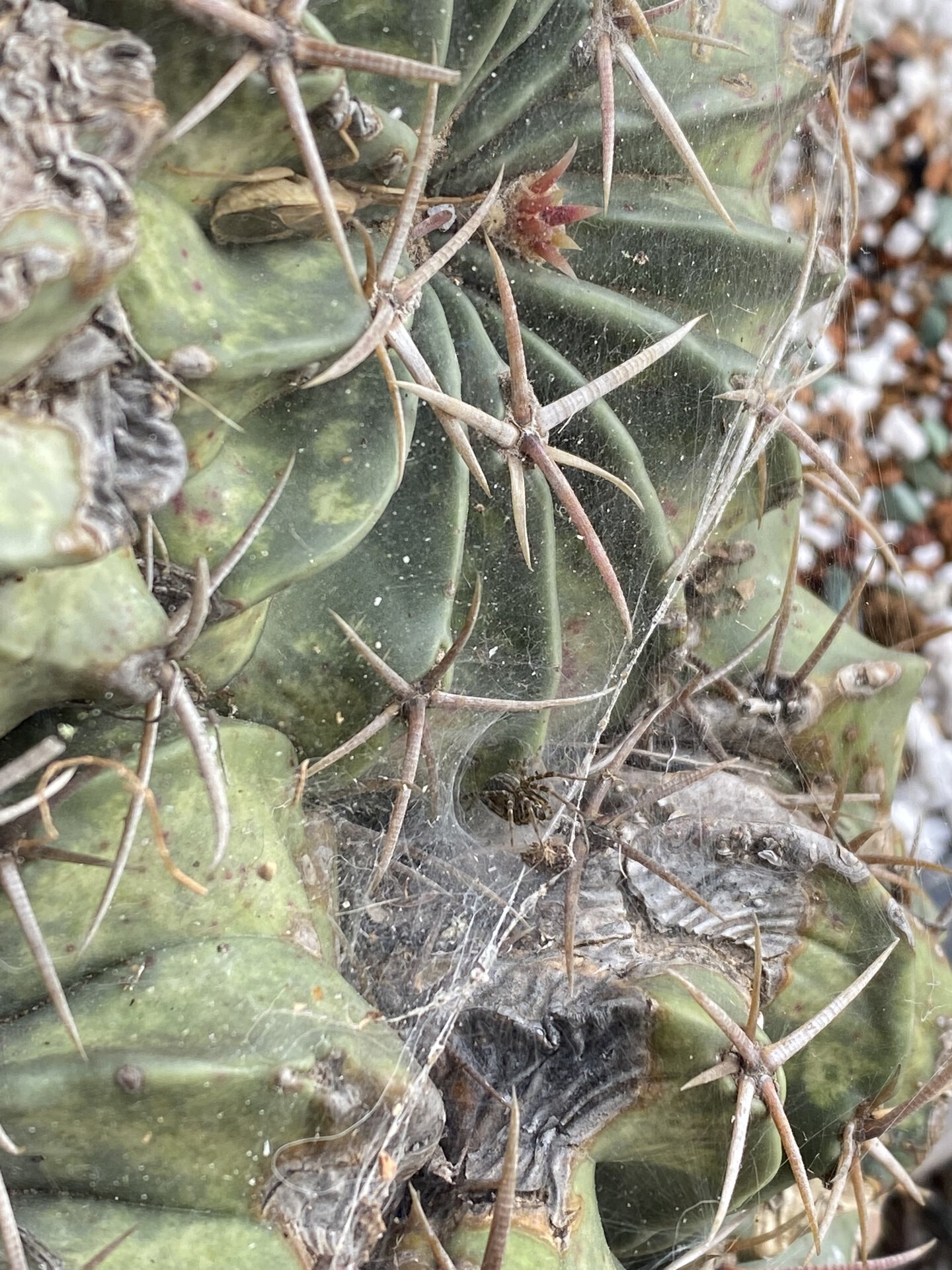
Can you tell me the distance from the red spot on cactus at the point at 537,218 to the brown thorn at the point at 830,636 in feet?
1.44

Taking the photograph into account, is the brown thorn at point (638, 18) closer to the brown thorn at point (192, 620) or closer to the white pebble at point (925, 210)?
the brown thorn at point (192, 620)

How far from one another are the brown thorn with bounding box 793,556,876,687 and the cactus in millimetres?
10

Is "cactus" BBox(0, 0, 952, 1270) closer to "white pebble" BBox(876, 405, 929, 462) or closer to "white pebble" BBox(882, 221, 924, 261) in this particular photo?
"white pebble" BBox(876, 405, 929, 462)

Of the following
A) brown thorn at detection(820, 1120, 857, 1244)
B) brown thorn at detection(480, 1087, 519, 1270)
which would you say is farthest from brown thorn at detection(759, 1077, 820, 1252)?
brown thorn at detection(480, 1087, 519, 1270)

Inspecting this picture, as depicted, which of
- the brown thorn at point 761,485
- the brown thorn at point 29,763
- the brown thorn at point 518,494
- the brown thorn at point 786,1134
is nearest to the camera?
the brown thorn at point 29,763

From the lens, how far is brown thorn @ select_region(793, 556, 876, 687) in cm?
119

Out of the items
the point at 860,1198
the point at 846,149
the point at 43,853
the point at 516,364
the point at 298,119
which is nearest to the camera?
the point at 298,119

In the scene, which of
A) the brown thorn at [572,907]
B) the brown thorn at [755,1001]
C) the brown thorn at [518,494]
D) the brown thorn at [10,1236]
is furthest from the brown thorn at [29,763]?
the brown thorn at [755,1001]

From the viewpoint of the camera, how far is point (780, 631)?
4.05 ft

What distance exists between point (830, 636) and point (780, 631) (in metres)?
0.05

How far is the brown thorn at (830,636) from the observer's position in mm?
1189

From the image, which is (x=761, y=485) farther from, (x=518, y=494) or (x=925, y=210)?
(x=925, y=210)

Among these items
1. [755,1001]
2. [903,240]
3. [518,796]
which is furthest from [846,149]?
[903,240]

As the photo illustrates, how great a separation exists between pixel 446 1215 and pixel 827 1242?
96 cm
